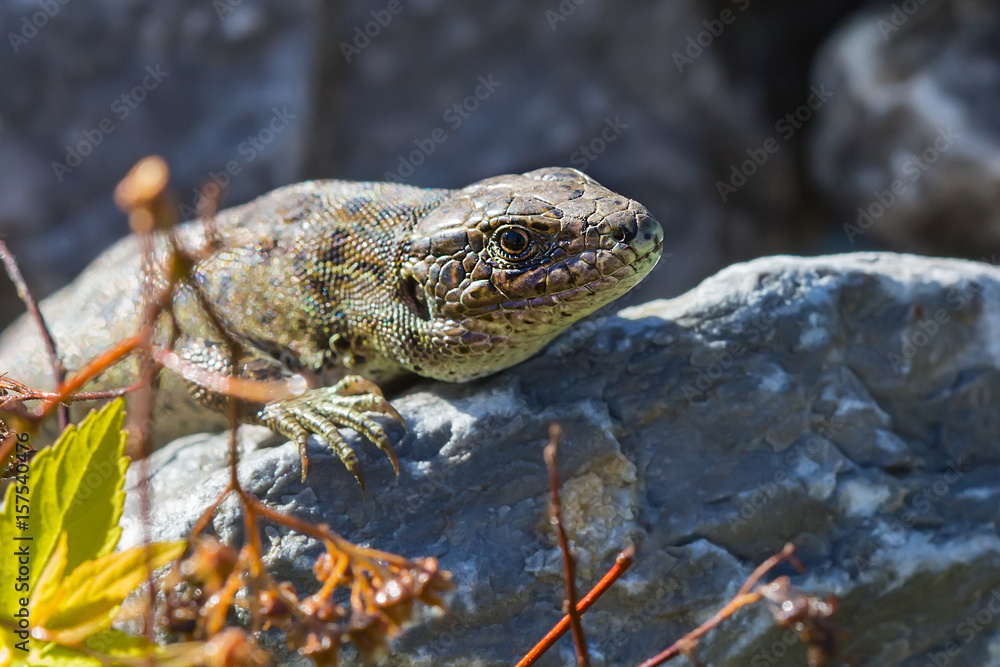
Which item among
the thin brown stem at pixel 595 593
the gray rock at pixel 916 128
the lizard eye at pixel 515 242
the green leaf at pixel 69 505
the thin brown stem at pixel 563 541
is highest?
the green leaf at pixel 69 505

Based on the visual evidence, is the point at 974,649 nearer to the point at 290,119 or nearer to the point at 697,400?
the point at 697,400

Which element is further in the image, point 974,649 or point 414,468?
point 974,649

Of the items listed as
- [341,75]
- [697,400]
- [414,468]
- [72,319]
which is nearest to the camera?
[414,468]

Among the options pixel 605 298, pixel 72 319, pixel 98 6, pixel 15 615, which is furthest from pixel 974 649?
pixel 98 6

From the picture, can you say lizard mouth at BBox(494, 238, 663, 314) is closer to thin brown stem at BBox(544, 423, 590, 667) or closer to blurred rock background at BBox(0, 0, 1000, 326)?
thin brown stem at BBox(544, 423, 590, 667)

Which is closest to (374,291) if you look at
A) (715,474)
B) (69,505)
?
(715,474)

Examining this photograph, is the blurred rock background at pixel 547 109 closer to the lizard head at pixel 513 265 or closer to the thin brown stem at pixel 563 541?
the lizard head at pixel 513 265

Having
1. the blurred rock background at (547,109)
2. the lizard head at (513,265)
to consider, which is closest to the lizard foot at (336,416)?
the lizard head at (513,265)
